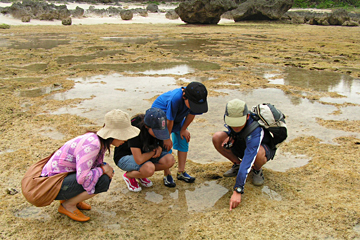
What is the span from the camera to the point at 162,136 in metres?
2.41

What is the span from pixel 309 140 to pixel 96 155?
254cm

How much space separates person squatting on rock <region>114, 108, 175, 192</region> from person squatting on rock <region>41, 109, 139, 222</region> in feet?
0.61

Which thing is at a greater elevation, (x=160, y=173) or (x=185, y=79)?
(x=185, y=79)

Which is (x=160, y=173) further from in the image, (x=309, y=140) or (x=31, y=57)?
(x=31, y=57)

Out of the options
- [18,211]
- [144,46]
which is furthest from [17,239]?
[144,46]

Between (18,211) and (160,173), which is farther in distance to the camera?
(160,173)

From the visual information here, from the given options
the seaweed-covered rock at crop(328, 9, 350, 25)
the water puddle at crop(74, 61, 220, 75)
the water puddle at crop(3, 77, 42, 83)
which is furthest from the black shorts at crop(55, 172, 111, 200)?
the seaweed-covered rock at crop(328, 9, 350, 25)

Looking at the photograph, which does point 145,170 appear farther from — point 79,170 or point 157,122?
point 79,170

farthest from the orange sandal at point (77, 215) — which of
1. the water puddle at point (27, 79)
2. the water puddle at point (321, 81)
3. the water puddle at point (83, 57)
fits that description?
the water puddle at point (83, 57)

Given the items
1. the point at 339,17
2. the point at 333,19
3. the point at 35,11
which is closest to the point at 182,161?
the point at 35,11

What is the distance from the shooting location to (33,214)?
7.54ft

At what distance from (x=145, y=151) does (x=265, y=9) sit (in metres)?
22.0

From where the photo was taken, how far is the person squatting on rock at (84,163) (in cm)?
211

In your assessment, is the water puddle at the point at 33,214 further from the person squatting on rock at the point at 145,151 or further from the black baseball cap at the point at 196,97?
the black baseball cap at the point at 196,97
